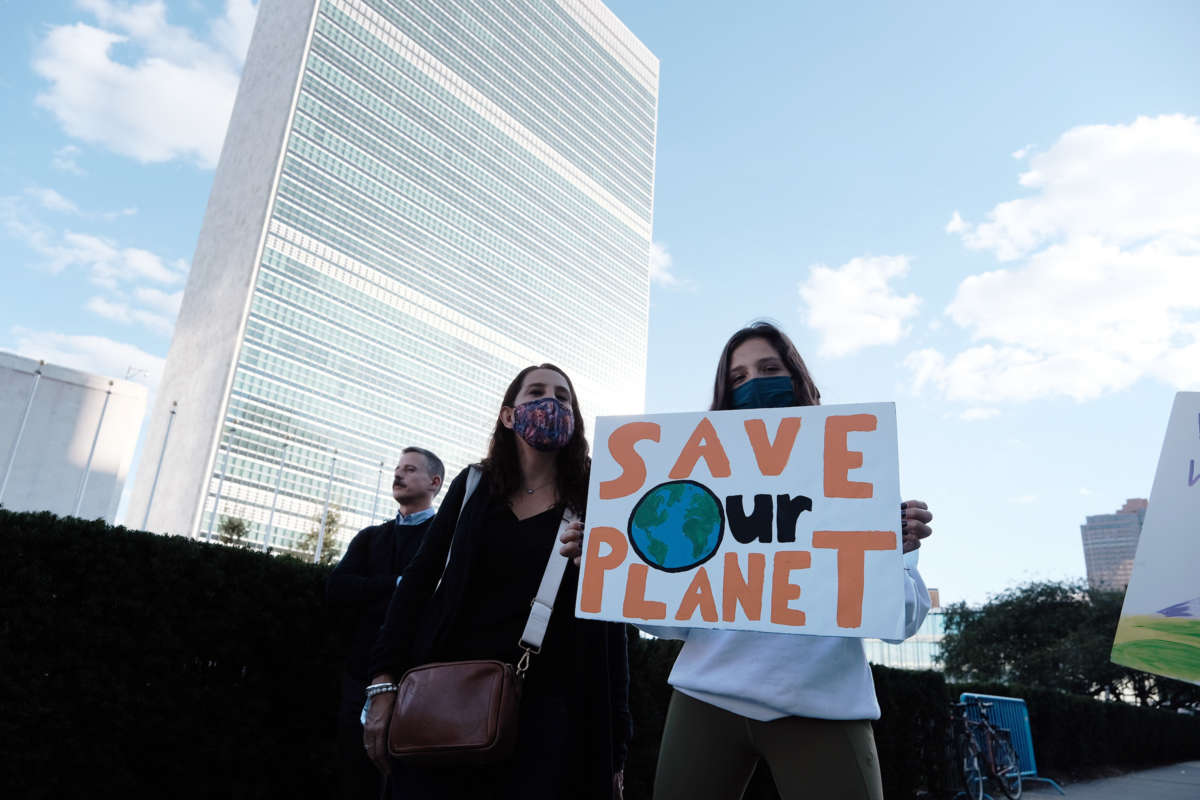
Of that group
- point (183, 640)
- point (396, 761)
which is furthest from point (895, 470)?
point (183, 640)

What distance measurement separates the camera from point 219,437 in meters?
74.2

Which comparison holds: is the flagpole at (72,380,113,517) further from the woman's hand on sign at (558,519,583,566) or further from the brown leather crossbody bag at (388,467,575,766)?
the woman's hand on sign at (558,519,583,566)

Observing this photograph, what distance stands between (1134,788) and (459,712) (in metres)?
11.8

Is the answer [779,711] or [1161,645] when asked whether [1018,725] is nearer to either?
[1161,645]

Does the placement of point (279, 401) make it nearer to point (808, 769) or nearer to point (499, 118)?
point (499, 118)

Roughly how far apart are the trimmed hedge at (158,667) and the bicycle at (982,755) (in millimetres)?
6243

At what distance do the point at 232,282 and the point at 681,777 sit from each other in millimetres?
86873

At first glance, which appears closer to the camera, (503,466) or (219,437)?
(503,466)

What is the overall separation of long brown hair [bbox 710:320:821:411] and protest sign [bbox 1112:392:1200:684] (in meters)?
0.89

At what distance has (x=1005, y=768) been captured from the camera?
319 inches

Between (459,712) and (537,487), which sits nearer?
(459,712)

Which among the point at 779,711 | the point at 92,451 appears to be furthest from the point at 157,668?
the point at 92,451

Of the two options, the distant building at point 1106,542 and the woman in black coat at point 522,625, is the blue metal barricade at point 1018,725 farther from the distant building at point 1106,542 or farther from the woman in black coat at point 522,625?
the distant building at point 1106,542

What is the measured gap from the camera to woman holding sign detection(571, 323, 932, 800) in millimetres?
1628
